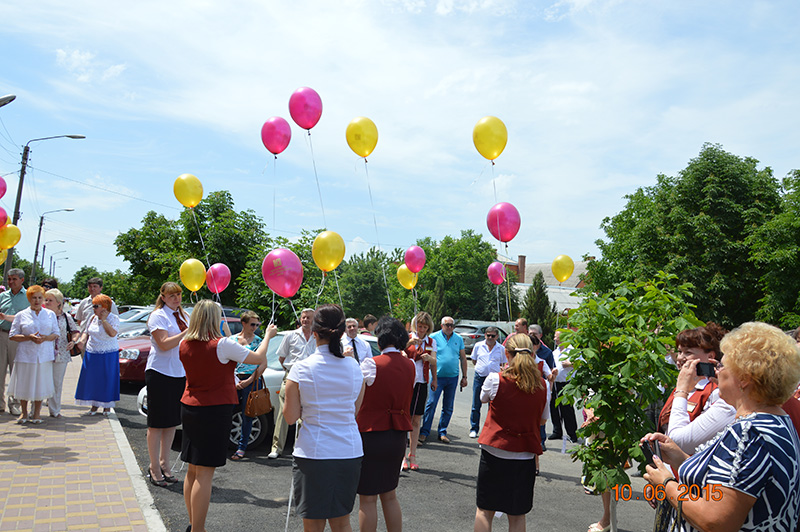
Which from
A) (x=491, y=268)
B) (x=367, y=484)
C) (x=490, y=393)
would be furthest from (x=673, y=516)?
(x=491, y=268)

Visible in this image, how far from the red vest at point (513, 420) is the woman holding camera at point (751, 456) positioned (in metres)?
1.99

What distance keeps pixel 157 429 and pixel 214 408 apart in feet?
5.02

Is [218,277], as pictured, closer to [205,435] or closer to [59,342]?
[59,342]

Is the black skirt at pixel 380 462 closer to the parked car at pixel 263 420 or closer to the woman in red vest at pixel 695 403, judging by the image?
the woman in red vest at pixel 695 403

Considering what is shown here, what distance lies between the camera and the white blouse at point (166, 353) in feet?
19.2

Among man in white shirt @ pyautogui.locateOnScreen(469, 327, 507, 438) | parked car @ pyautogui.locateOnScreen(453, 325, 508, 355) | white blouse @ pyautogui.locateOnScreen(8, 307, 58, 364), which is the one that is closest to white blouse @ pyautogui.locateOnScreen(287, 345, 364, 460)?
man in white shirt @ pyautogui.locateOnScreen(469, 327, 507, 438)

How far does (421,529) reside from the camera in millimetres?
5215

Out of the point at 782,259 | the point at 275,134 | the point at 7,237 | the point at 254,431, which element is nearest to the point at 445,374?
the point at 254,431

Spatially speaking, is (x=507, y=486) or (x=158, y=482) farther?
(x=158, y=482)

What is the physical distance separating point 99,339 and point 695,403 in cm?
799

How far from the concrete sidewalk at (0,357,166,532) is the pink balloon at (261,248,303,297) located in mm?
2622

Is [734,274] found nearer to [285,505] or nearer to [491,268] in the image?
[491,268]

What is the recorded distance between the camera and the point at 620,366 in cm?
469

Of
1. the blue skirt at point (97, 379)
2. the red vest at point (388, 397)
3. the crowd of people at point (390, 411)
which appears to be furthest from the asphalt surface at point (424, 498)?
the red vest at point (388, 397)
